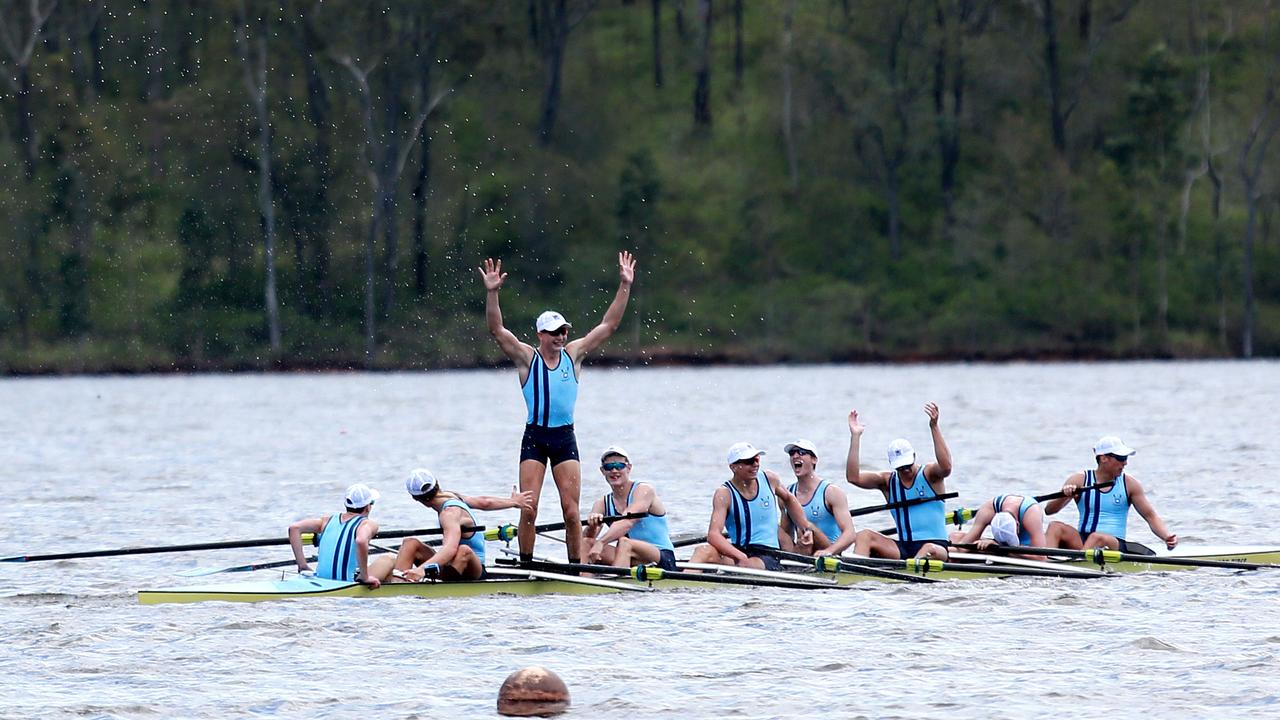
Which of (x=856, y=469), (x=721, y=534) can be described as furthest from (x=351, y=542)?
(x=856, y=469)

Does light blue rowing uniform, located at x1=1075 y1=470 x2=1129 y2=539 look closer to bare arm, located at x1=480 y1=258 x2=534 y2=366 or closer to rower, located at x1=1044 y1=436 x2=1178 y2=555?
rower, located at x1=1044 y1=436 x2=1178 y2=555

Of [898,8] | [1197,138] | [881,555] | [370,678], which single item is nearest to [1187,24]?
[1197,138]

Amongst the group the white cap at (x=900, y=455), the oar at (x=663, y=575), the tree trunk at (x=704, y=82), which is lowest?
the oar at (x=663, y=575)

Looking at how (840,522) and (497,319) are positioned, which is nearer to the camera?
(497,319)

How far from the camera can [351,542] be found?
52.3 ft

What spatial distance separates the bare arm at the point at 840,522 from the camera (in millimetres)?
16984

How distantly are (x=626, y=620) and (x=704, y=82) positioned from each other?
64.0m

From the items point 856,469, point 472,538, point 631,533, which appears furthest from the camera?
point 856,469

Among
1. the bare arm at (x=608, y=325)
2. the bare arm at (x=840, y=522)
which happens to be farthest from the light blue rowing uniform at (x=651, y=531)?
the bare arm at (x=608, y=325)

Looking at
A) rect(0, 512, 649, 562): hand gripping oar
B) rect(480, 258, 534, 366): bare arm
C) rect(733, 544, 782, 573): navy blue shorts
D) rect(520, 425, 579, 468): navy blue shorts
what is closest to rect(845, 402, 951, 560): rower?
rect(733, 544, 782, 573): navy blue shorts

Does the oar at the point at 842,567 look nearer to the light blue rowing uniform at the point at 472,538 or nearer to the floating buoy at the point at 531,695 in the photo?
the light blue rowing uniform at the point at 472,538

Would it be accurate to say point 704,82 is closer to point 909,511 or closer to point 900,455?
point 900,455

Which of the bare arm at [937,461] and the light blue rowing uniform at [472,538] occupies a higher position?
the bare arm at [937,461]

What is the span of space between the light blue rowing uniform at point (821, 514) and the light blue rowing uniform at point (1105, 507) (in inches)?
88.7
